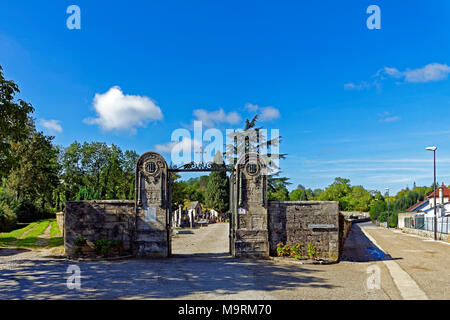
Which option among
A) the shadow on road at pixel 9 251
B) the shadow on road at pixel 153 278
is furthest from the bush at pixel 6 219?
the shadow on road at pixel 153 278

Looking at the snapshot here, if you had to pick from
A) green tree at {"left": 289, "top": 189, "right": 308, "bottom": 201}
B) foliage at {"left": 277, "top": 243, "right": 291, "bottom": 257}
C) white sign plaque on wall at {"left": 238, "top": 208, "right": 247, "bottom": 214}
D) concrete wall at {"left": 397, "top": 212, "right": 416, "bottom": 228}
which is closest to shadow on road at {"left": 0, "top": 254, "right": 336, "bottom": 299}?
foliage at {"left": 277, "top": 243, "right": 291, "bottom": 257}

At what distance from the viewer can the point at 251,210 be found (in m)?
13.4

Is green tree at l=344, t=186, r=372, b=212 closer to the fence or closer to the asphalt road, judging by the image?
the fence

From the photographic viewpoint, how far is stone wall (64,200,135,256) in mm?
13250

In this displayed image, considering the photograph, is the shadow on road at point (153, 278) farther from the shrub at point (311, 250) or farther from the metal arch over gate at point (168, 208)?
the shrub at point (311, 250)

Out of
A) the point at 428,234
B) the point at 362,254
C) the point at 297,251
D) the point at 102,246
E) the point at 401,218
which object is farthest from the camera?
the point at 401,218

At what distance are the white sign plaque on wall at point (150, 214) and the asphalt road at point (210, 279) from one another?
1665 mm

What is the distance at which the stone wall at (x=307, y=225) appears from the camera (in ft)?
43.7

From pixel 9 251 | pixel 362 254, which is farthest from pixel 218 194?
pixel 9 251

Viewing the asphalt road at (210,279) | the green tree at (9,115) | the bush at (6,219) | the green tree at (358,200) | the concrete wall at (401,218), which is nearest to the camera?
the asphalt road at (210,279)

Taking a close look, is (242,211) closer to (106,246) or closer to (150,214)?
(150,214)

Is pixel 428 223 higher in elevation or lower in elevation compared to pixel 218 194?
lower

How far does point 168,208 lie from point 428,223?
96.0 feet
